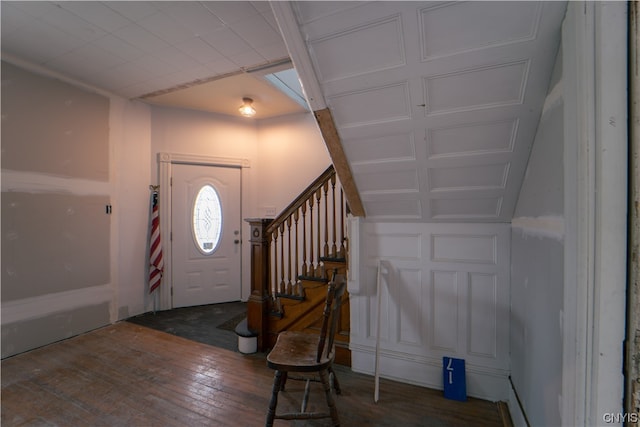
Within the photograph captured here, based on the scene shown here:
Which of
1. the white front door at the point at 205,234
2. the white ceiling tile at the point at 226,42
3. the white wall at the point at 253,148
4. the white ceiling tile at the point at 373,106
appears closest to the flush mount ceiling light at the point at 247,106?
the white wall at the point at 253,148

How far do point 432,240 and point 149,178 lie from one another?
12.8 feet

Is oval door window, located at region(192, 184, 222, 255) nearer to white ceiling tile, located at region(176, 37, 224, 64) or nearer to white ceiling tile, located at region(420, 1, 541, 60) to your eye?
white ceiling tile, located at region(176, 37, 224, 64)

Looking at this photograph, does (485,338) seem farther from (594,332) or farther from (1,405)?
(1,405)

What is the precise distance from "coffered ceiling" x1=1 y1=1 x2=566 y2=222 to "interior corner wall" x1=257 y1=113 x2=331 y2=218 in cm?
159

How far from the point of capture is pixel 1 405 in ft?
6.50

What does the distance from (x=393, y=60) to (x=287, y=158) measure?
3240 millimetres

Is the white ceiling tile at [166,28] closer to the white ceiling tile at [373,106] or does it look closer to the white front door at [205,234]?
Answer: the white ceiling tile at [373,106]

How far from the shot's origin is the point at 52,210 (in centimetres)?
305

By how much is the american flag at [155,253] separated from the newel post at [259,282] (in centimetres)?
193

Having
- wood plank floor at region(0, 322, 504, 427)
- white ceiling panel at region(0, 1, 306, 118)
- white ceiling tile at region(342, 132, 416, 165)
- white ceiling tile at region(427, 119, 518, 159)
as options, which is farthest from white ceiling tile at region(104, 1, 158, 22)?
wood plank floor at region(0, 322, 504, 427)

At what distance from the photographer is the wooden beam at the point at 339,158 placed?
1706mm

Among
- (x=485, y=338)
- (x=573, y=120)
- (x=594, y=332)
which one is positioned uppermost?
(x=573, y=120)

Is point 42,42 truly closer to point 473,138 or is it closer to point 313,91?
point 313,91

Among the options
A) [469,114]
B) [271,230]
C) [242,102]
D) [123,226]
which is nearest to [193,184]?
[123,226]
